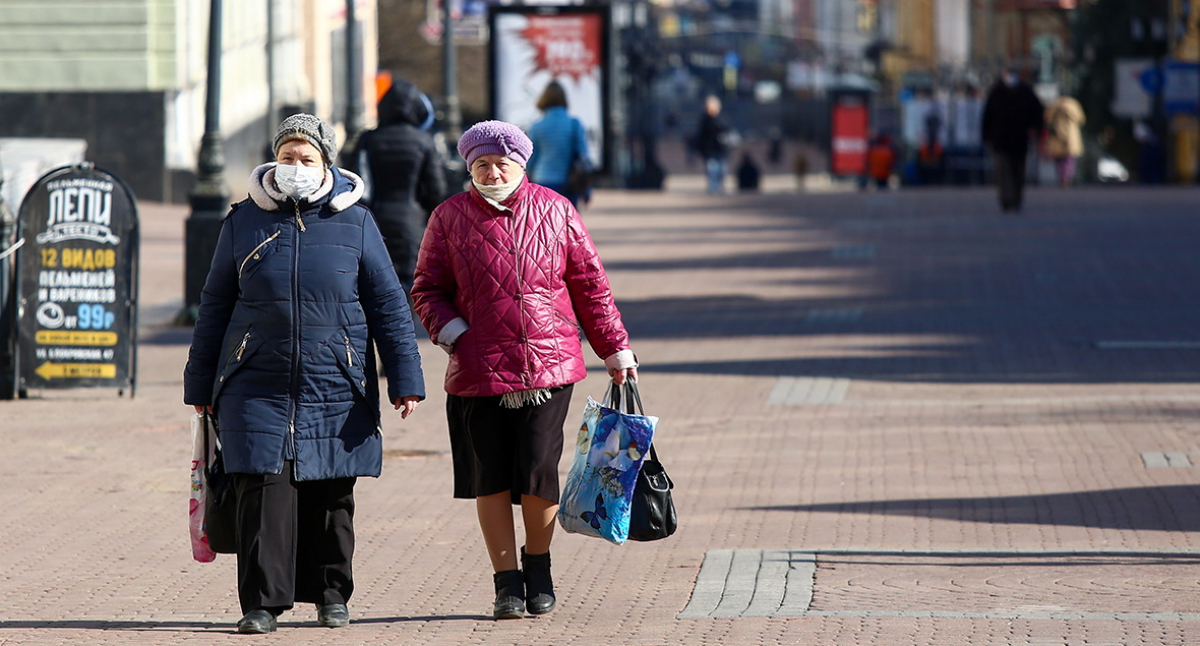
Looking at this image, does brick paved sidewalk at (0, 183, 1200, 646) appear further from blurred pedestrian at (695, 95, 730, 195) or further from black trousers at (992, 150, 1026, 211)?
blurred pedestrian at (695, 95, 730, 195)

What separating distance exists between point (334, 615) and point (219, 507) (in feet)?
1.52

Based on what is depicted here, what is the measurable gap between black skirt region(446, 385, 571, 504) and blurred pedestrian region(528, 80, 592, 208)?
782 cm

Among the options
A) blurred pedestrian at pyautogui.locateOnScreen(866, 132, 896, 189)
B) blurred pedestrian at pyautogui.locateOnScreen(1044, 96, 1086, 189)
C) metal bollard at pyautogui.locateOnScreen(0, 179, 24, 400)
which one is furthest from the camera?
blurred pedestrian at pyautogui.locateOnScreen(866, 132, 896, 189)

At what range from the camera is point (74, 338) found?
36.1 ft

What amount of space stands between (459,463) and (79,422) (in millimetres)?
4691

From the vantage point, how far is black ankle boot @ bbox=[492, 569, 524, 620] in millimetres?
6078

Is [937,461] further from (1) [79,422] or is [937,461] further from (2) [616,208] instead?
(2) [616,208]

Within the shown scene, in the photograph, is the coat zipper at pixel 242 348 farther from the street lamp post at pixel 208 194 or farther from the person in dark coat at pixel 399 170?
the street lamp post at pixel 208 194

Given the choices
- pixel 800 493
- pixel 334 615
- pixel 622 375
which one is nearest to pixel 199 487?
pixel 334 615

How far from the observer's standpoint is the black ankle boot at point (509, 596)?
239 inches

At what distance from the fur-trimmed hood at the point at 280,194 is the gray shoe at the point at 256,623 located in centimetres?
116

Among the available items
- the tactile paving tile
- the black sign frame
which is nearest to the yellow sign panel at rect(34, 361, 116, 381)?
the black sign frame

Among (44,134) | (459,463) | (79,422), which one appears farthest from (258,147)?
(459,463)

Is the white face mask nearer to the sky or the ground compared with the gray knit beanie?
nearer to the ground
